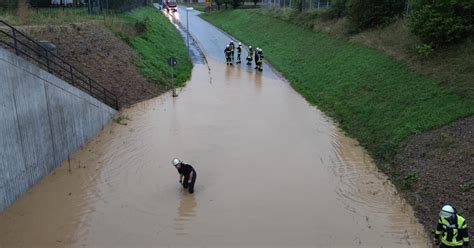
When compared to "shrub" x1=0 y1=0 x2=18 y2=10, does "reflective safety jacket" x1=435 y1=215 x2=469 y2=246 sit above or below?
below

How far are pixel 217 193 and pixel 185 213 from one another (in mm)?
1321

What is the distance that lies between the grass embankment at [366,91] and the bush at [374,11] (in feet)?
5.69

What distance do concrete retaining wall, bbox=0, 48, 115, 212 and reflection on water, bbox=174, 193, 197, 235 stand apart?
14.1 ft

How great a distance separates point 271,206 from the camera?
11.7m

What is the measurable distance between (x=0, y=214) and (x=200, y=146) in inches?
266

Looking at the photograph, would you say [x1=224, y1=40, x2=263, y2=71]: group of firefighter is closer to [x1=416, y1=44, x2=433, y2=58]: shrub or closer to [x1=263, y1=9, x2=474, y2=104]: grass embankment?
[x1=263, y1=9, x2=474, y2=104]: grass embankment

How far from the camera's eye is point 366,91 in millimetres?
20219

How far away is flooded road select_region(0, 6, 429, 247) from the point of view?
10430 mm

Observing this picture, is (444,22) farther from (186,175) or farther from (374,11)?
(186,175)

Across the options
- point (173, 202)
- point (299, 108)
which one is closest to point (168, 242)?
point (173, 202)

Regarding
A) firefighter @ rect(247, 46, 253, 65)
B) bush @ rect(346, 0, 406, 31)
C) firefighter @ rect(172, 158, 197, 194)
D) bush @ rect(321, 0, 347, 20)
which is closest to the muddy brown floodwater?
firefighter @ rect(172, 158, 197, 194)

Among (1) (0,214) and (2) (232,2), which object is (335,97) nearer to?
(1) (0,214)

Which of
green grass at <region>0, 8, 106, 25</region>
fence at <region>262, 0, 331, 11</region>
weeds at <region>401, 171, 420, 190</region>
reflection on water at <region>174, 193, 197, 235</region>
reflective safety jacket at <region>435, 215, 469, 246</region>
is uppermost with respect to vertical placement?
fence at <region>262, 0, 331, 11</region>

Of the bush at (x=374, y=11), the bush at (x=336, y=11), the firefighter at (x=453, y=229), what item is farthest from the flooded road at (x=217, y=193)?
the bush at (x=336, y=11)
